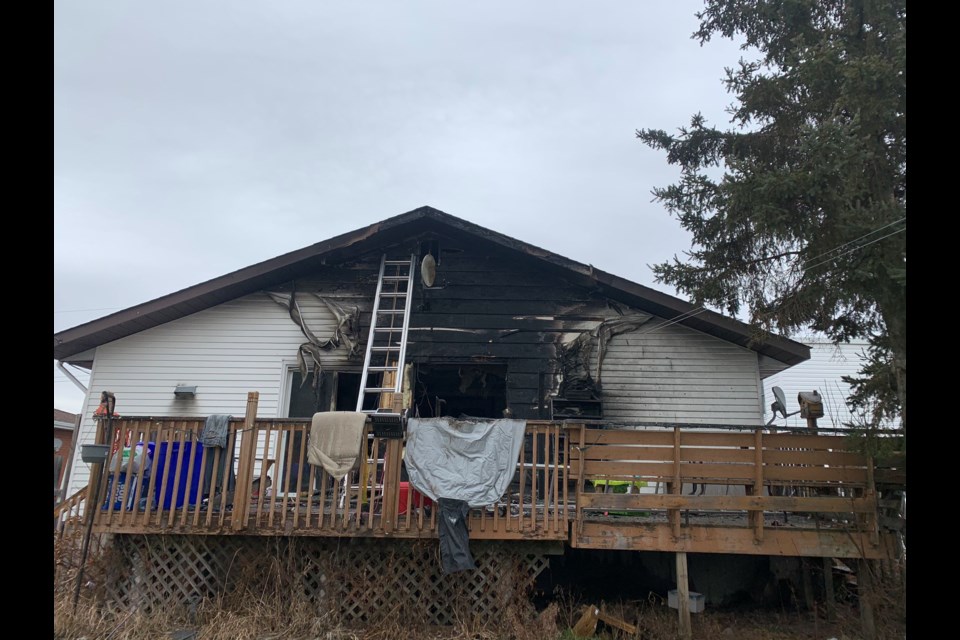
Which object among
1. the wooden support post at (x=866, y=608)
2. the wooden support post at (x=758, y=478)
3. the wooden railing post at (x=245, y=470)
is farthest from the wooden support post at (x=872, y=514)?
the wooden railing post at (x=245, y=470)

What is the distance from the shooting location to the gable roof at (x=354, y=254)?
376 inches

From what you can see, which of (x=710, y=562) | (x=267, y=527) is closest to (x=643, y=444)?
(x=710, y=562)

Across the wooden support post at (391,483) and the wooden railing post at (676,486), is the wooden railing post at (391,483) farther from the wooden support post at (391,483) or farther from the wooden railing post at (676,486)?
the wooden railing post at (676,486)

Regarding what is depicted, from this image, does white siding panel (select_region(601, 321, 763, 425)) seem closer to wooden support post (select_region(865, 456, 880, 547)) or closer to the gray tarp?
wooden support post (select_region(865, 456, 880, 547))

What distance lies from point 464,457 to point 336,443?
1.48 meters

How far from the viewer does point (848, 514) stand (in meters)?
7.37

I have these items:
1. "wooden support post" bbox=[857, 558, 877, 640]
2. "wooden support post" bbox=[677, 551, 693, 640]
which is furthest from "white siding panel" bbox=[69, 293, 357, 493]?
"wooden support post" bbox=[857, 558, 877, 640]

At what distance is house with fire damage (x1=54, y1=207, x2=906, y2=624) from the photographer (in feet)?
23.1

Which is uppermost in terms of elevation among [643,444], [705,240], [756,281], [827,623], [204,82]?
[204,82]

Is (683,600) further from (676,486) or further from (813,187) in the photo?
(813,187)

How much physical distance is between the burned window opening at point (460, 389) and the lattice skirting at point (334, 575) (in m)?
3.58

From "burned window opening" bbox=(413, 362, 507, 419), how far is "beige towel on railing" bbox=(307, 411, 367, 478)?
3154 millimetres
